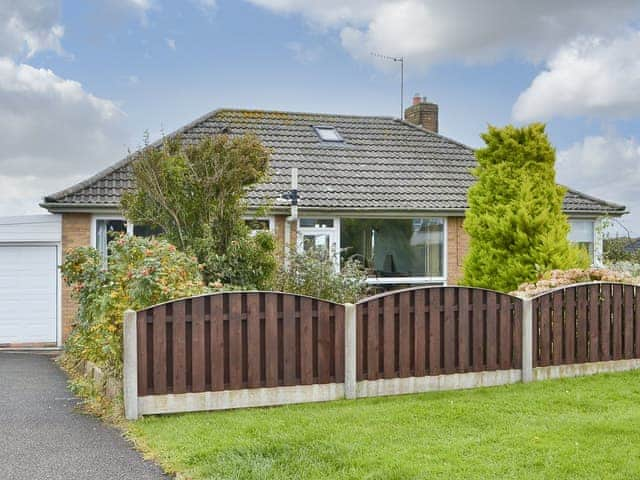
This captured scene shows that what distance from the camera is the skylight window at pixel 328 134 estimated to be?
1964 cm

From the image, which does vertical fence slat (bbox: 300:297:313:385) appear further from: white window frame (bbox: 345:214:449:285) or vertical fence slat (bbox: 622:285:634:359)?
white window frame (bbox: 345:214:449:285)

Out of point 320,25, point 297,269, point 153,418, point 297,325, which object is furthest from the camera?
point 320,25

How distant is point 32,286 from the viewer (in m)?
Answer: 15.1

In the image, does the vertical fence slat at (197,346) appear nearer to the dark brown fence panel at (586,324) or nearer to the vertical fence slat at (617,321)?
the dark brown fence panel at (586,324)

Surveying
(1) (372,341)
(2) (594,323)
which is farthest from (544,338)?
(1) (372,341)

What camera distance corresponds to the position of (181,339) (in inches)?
301

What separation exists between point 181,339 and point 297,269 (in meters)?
5.49

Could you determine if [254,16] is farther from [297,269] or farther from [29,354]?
[29,354]

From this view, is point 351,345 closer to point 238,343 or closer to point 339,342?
point 339,342

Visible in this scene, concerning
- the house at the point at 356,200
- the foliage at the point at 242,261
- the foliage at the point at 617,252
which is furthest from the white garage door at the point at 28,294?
the foliage at the point at 617,252

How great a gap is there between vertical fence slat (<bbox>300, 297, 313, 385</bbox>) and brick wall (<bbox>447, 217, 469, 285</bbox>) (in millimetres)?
9359

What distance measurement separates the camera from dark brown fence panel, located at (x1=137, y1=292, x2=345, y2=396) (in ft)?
24.9

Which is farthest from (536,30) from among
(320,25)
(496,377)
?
(496,377)

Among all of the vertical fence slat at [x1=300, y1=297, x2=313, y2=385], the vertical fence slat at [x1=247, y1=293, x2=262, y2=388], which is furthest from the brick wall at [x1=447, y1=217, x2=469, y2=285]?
the vertical fence slat at [x1=247, y1=293, x2=262, y2=388]
